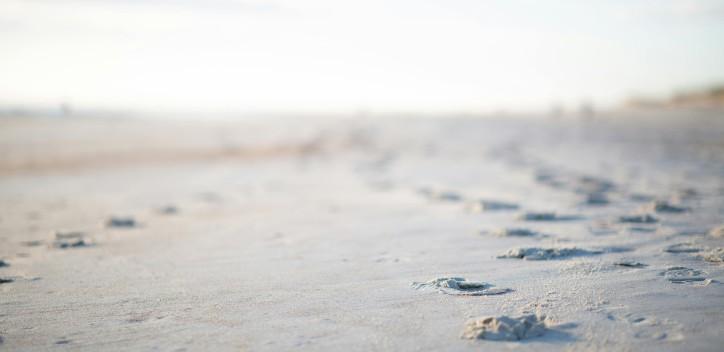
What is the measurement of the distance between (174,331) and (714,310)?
2.24 meters

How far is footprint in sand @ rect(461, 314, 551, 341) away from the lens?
2.03 metres

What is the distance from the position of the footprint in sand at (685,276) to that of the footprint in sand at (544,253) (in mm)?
487

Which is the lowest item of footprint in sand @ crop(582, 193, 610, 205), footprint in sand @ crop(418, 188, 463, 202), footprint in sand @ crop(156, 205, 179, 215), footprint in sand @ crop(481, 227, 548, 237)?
footprint in sand @ crop(156, 205, 179, 215)

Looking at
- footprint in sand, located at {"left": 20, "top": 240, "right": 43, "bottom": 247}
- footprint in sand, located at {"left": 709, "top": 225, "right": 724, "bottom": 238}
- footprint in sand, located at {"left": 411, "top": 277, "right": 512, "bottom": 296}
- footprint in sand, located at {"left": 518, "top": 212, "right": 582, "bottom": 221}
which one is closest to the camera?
footprint in sand, located at {"left": 411, "top": 277, "right": 512, "bottom": 296}

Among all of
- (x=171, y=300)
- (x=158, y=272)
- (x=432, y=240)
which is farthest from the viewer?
(x=432, y=240)

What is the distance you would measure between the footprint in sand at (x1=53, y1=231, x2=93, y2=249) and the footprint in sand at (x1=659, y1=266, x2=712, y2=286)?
12.9 feet

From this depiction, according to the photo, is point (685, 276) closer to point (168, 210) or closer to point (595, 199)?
point (595, 199)

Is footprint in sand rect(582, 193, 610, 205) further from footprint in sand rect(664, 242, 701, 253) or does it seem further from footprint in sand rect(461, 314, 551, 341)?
footprint in sand rect(461, 314, 551, 341)

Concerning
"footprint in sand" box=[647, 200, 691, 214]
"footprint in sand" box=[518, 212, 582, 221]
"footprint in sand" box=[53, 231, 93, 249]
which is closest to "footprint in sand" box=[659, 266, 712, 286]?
"footprint in sand" box=[518, 212, 582, 221]

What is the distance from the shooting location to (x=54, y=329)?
7.55 ft

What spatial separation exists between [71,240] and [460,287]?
3.22m

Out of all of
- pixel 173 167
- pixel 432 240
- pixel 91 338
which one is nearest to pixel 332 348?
pixel 91 338

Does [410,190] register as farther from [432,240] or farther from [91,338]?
[91,338]

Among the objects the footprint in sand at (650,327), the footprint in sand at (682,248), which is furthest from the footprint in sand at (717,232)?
the footprint in sand at (650,327)
